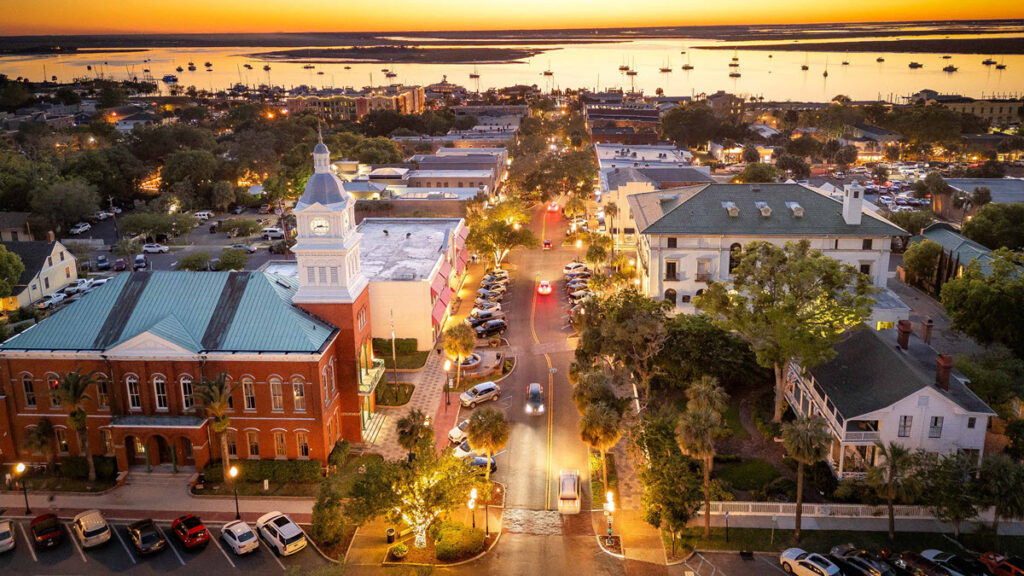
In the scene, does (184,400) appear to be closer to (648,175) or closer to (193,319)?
(193,319)

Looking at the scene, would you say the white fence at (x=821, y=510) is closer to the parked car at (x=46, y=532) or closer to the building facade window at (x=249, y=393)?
the building facade window at (x=249, y=393)

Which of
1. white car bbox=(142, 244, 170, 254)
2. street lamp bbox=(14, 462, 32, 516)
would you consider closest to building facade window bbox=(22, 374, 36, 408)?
street lamp bbox=(14, 462, 32, 516)

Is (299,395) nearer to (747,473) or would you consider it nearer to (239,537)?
(239,537)

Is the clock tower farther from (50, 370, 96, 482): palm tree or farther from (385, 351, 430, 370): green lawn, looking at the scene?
(50, 370, 96, 482): palm tree

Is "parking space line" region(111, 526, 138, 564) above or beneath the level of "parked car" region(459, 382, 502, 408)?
beneath

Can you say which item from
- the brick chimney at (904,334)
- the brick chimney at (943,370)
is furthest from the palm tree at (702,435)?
the brick chimney at (904,334)
